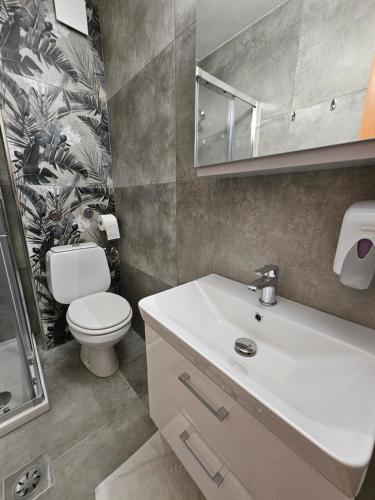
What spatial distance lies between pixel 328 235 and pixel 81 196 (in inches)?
64.3

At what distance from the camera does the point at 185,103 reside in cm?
103

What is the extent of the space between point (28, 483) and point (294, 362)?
1.22m

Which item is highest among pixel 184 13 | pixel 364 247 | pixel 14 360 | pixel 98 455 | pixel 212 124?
pixel 184 13

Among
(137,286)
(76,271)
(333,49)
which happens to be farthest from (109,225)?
(333,49)

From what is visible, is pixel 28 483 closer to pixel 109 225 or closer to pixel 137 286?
pixel 137 286

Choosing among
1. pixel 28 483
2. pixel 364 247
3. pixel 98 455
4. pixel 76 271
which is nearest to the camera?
pixel 364 247

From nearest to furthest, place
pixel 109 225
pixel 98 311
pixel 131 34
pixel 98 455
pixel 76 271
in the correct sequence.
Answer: pixel 98 455, pixel 131 34, pixel 98 311, pixel 76 271, pixel 109 225

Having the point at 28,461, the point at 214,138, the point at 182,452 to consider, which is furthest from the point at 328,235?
the point at 28,461

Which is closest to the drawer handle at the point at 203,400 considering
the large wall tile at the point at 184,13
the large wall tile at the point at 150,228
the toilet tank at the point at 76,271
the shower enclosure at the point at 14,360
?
the large wall tile at the point at 150,228

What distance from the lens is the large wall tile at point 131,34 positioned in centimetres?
107

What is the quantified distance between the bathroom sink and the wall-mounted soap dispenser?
0.56 feet

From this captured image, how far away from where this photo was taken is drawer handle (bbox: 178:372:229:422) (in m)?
0.52

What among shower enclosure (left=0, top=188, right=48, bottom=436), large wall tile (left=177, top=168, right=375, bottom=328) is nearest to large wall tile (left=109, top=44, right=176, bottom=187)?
large wall tile (left=177, top=168, right=375, bottom=328)

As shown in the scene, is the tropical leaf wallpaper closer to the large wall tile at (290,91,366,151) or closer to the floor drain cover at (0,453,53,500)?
the floor drain cover at (0,453,53,500)
